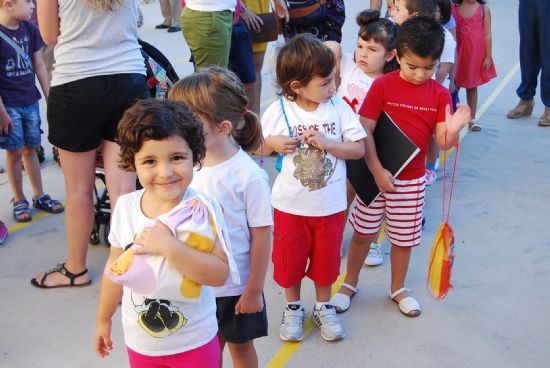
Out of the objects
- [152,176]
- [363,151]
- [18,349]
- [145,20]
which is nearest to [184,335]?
[152,176]

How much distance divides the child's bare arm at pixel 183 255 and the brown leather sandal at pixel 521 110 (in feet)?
20.1

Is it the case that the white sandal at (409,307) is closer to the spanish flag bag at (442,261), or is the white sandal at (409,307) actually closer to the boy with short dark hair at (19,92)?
the spanish flag bag at (442,261)

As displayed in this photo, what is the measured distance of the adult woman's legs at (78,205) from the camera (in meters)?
3.46

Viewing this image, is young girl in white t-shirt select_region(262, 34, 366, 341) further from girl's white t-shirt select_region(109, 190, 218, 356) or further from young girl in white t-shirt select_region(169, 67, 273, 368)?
girl's white t-shirt select_region(109, 190, 218, 356)

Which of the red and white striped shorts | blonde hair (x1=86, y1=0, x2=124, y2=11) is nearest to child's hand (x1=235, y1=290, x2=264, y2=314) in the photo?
the red and white striped shorts

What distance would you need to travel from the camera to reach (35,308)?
11.9 ft

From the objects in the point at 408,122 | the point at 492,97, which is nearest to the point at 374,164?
the point at 408,122

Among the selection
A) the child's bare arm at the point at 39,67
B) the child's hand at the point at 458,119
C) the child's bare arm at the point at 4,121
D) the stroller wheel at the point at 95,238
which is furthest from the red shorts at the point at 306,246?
the child's bare arm at the point at 39,67

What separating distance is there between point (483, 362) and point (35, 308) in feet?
8.09

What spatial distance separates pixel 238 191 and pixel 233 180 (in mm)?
45

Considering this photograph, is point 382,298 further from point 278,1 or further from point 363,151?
point 278,1

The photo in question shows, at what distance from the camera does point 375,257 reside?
13.4 feet

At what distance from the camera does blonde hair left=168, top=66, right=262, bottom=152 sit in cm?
234

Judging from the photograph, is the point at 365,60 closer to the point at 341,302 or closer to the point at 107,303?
the point at 341,302
